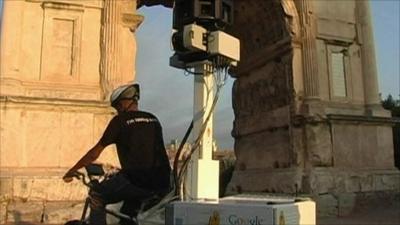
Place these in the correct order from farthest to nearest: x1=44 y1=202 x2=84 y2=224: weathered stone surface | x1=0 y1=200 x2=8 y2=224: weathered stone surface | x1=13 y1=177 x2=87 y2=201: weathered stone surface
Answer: x1=13 y1=177 x2=87 y2=201: weathered stone surface < x1=44 y1=202 x2=84 y2=224: weathered stone surface < x1=0 y1=200 x2=8 y2=224: weathered stone surface

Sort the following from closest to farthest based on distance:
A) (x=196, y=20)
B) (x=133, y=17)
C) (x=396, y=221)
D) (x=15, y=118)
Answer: (x=196, y=20) < (x=15, y=118) < (x=396, y=221) < (x=133, y=17)

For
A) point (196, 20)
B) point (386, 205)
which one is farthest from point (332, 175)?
point (196, 20)

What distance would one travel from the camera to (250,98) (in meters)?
17.0

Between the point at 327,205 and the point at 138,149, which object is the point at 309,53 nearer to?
the point at 327,205

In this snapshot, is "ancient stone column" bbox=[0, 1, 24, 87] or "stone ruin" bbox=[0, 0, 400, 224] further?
"ancient stone column" bbox=[0, 1, 24, 87]

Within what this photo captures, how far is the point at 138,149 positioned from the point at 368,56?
12022mm

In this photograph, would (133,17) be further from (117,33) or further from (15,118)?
(15,118)

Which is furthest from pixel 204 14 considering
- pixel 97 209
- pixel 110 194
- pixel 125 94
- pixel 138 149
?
pixel 97 209

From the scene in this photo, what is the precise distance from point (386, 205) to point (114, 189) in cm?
1157

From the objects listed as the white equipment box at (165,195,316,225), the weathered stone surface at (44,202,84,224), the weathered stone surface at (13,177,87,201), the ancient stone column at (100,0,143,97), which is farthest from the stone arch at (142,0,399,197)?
the white equipment box at (165,195,316,225)

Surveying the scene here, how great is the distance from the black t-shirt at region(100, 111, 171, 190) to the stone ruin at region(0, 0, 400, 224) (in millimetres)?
6186

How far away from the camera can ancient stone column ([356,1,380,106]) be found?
14.3 m

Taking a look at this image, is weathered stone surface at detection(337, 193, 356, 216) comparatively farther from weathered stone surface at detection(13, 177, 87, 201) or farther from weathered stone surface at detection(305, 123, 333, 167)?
weathered stone surface at detection(13, 177, 87, 201)

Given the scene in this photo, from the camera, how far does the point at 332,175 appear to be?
13094 millimetres
